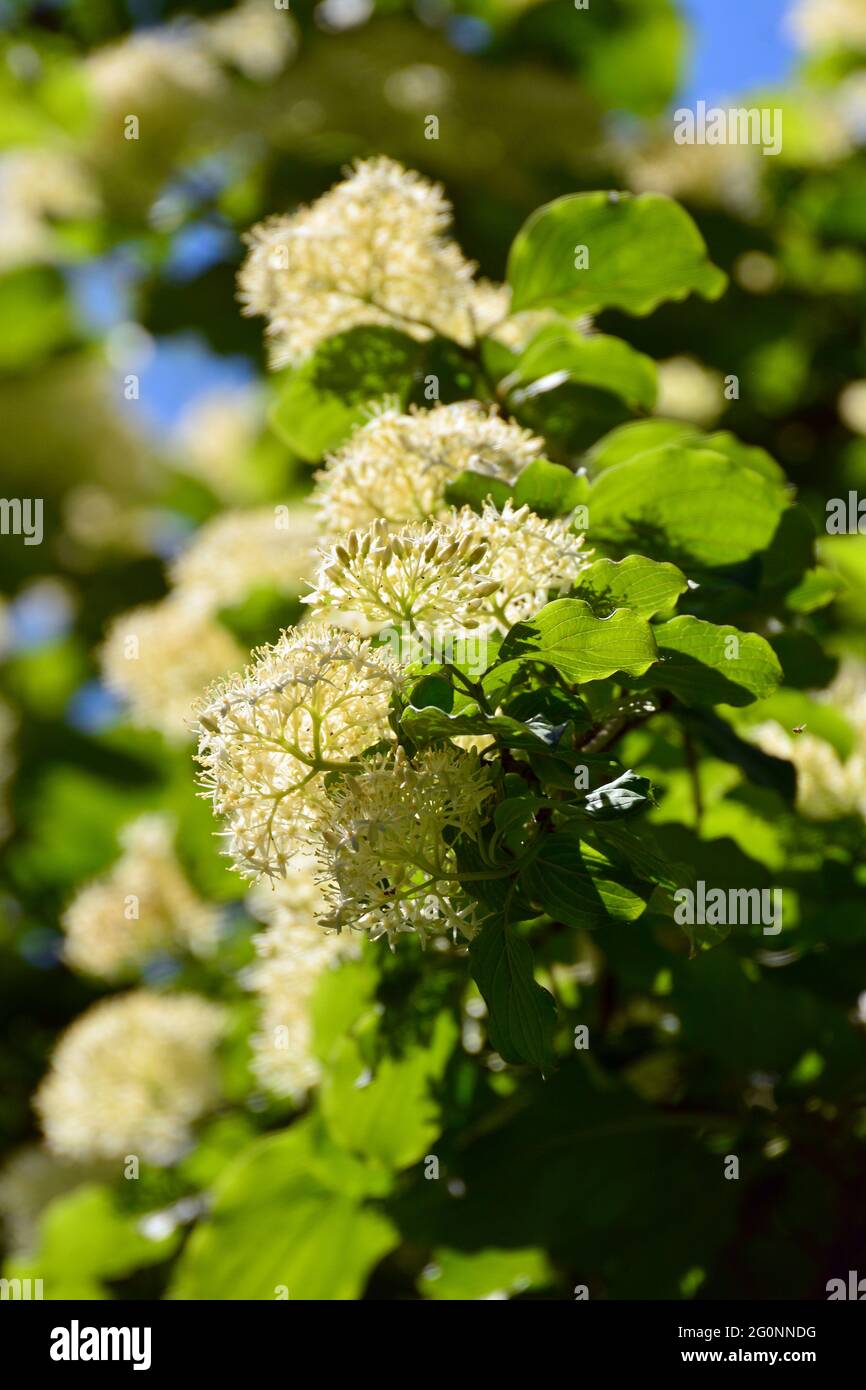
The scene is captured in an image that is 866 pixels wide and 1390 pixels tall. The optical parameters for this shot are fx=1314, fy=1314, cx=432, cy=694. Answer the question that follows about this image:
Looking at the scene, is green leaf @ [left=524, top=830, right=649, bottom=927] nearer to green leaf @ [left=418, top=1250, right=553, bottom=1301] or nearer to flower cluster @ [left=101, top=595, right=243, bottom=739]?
green leaf @ [left=418, top=1250, right=553, bottom=1301]

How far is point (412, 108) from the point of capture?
9.48 ft

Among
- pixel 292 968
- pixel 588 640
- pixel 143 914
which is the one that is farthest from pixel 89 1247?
pixel 588 640

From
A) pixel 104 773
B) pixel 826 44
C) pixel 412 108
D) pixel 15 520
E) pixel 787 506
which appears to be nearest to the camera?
pixel 787 506

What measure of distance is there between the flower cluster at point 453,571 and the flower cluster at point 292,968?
8.7 inches

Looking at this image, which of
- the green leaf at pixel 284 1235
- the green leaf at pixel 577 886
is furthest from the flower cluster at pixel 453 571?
the green leaf at pixel 284 1235

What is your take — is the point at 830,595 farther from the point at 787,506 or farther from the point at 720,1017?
the point at 720,1017

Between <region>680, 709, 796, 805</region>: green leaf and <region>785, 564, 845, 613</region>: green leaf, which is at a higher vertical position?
<region>785, 564, 845, 613</region>: green leaf

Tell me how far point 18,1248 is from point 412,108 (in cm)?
242

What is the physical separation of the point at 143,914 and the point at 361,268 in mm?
1200

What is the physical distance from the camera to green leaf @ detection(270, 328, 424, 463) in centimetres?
103

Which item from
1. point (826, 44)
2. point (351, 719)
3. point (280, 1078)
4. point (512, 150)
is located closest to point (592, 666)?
point (351, 719)

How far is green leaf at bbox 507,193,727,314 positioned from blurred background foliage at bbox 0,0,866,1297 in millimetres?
576

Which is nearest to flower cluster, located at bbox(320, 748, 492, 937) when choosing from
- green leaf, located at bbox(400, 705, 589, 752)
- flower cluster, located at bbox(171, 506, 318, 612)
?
green leaf, located at bbox(400, 705, 589, 752)

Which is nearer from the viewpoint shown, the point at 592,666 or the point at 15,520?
the point at 592,666
